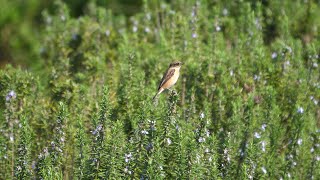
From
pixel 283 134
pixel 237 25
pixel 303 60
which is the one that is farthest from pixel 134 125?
pixel 237 25

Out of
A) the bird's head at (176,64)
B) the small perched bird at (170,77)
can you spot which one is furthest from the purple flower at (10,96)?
the bird's head at (176,64)

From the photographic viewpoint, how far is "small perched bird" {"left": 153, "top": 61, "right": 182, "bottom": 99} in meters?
6.86

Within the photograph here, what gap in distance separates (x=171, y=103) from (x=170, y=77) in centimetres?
126

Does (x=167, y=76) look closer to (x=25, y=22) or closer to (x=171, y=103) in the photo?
(x=171, y=103)

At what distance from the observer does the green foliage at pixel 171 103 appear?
5480mm

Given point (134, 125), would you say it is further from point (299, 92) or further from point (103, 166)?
point (299, 92)

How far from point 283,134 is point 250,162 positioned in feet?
3.53

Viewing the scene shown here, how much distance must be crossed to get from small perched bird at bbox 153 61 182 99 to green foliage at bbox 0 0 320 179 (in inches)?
3.4

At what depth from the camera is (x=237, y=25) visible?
28.9 ft

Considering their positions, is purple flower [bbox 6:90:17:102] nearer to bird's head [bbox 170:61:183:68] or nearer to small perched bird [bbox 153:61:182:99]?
small perched bird [bbox 153:61:182:99]

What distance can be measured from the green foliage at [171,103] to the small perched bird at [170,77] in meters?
0.09

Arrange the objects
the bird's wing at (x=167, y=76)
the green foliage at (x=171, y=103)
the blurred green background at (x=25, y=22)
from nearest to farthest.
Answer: the green foliage at (x=171, y=103) < the bird's wing at (x=167, y=76) < the blurred green background at (x=25, y=22)

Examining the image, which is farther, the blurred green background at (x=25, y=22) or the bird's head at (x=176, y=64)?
the blurred green background at (x=25, y=22)

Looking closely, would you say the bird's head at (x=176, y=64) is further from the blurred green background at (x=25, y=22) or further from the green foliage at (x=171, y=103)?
A: the blurred green background at (x=25, y=22)
